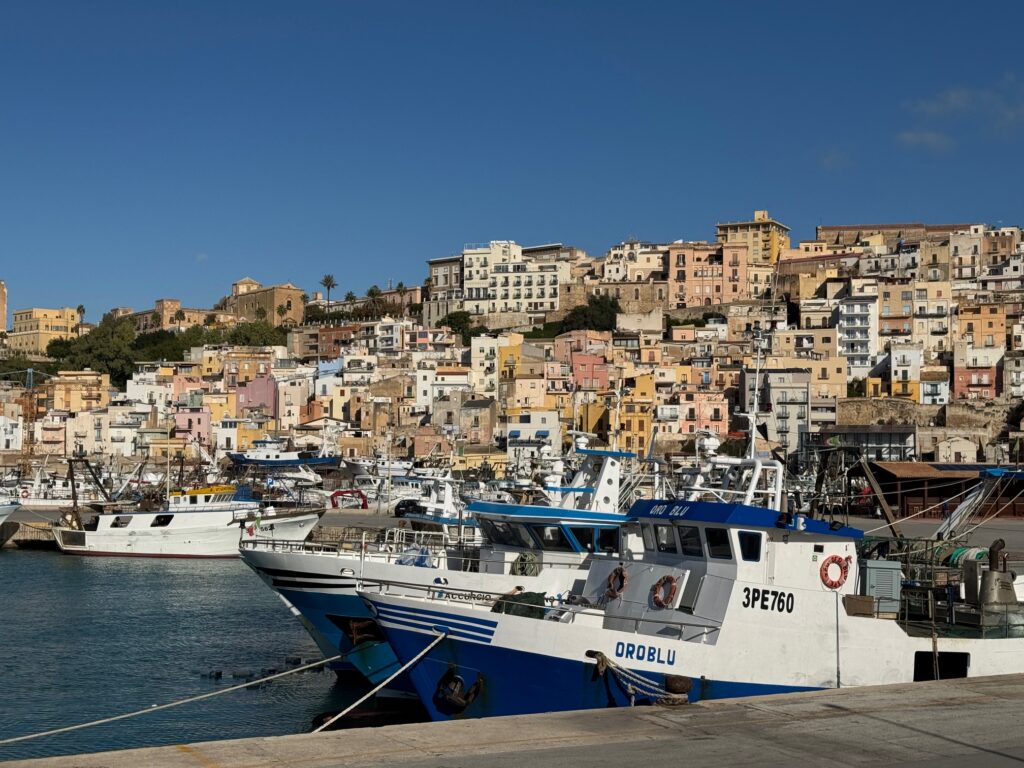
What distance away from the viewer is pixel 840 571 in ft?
63.4

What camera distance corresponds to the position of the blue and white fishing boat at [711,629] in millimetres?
17969

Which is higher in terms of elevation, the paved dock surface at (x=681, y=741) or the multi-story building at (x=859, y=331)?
the multi-story building at (x=859, y=331)

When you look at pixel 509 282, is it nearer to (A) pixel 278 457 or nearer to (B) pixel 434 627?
(A) pixel 278 457

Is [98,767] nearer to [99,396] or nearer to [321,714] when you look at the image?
[321,714]

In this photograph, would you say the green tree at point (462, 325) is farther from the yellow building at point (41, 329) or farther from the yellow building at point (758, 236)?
the yellow building at point (41, 329)

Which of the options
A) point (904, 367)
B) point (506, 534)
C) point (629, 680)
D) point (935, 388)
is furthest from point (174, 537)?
point (904, 367)

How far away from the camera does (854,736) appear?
14.1 m

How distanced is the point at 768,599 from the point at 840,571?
1.42 metres

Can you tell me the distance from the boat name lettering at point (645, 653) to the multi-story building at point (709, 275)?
345ft

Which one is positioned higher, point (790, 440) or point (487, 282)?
point (487, 282)

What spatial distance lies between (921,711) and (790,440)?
237 ft

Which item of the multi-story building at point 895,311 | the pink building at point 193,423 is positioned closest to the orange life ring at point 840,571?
the multi-story building at point 895,311

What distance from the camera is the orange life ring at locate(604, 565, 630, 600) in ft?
65.9

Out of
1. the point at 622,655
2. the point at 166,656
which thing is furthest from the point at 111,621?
the point at 622,655
